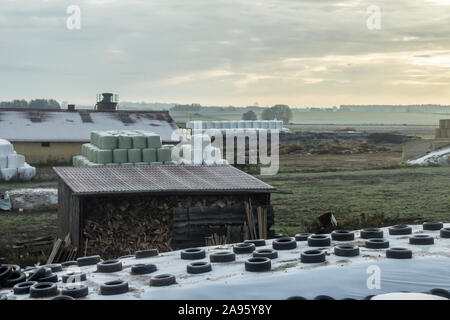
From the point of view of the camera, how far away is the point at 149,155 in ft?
67.1

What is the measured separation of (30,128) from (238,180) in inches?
1343

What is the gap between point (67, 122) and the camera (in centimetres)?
4669

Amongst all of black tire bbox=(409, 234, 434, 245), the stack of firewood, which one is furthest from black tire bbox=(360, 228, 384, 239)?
the stack of firewood

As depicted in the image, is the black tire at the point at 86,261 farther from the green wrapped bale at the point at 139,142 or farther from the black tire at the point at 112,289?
the green wrapped bale at the point at 139,142

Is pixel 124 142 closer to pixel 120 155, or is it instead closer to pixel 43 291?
pixel 120 155

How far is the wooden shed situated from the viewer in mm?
13359

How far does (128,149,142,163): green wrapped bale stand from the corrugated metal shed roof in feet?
13.8

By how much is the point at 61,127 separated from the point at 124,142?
26.8 meters

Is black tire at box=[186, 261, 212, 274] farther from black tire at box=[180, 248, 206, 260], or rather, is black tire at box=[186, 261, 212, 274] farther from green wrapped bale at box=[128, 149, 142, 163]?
green wrapped bale at box=[128, 149, 142, 163]

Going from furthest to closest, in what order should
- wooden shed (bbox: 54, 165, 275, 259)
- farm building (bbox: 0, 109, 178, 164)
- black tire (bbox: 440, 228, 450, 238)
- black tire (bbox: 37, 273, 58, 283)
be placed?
farm building (bbox: 0, 109, 178, 164) < wooden shed (bbox: 54, 165, 275, 259) < black tire (bbox: 440, 228, 450, 238) < black tire (bbox: 37, 273, 58, 283)

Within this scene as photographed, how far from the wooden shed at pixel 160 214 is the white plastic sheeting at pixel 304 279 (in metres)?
5.55

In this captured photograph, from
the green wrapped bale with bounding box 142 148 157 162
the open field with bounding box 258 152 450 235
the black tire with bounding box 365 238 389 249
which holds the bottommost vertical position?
the open field with bounding box 258 152 450 235

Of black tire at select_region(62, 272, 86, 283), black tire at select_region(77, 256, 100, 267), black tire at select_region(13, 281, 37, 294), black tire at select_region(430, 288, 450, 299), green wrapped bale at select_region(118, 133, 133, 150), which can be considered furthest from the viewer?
green wrapped bale at select_region(118, 133, 133, 150)
